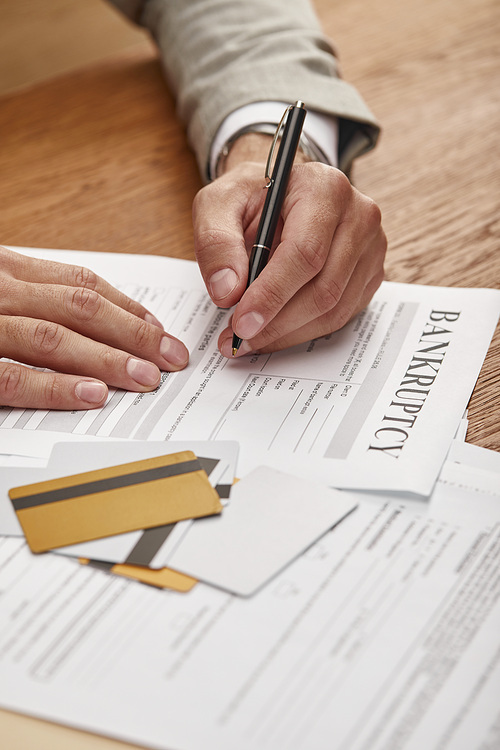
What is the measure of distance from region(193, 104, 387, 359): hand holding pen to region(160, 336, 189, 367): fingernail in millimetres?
36

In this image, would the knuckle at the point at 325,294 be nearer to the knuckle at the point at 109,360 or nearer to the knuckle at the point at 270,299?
the knuckle at the point at 270,299

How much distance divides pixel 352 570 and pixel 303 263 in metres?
0.29

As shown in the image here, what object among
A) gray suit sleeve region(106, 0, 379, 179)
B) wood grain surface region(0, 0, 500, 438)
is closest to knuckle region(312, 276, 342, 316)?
wood grain surface region(0, 0, 500, 438)

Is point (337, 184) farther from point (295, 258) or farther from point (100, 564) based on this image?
point (100, 564)

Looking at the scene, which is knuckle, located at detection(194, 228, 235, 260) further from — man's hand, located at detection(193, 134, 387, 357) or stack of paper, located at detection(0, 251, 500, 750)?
stack of paper, located at detection(0, 251, 500, 750)

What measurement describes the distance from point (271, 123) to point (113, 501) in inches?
23.2

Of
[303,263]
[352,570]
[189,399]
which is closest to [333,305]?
[303,263]

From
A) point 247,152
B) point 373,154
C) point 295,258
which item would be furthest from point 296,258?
point 373,154

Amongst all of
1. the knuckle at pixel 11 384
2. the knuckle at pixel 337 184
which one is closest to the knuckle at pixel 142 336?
the knuckle at pixel 11 384

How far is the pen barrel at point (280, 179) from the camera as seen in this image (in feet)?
2.23

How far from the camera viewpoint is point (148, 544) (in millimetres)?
488

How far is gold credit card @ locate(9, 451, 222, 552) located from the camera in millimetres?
502

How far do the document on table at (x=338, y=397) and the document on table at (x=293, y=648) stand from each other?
67mm

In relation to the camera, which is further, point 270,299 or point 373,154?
point 373,154
